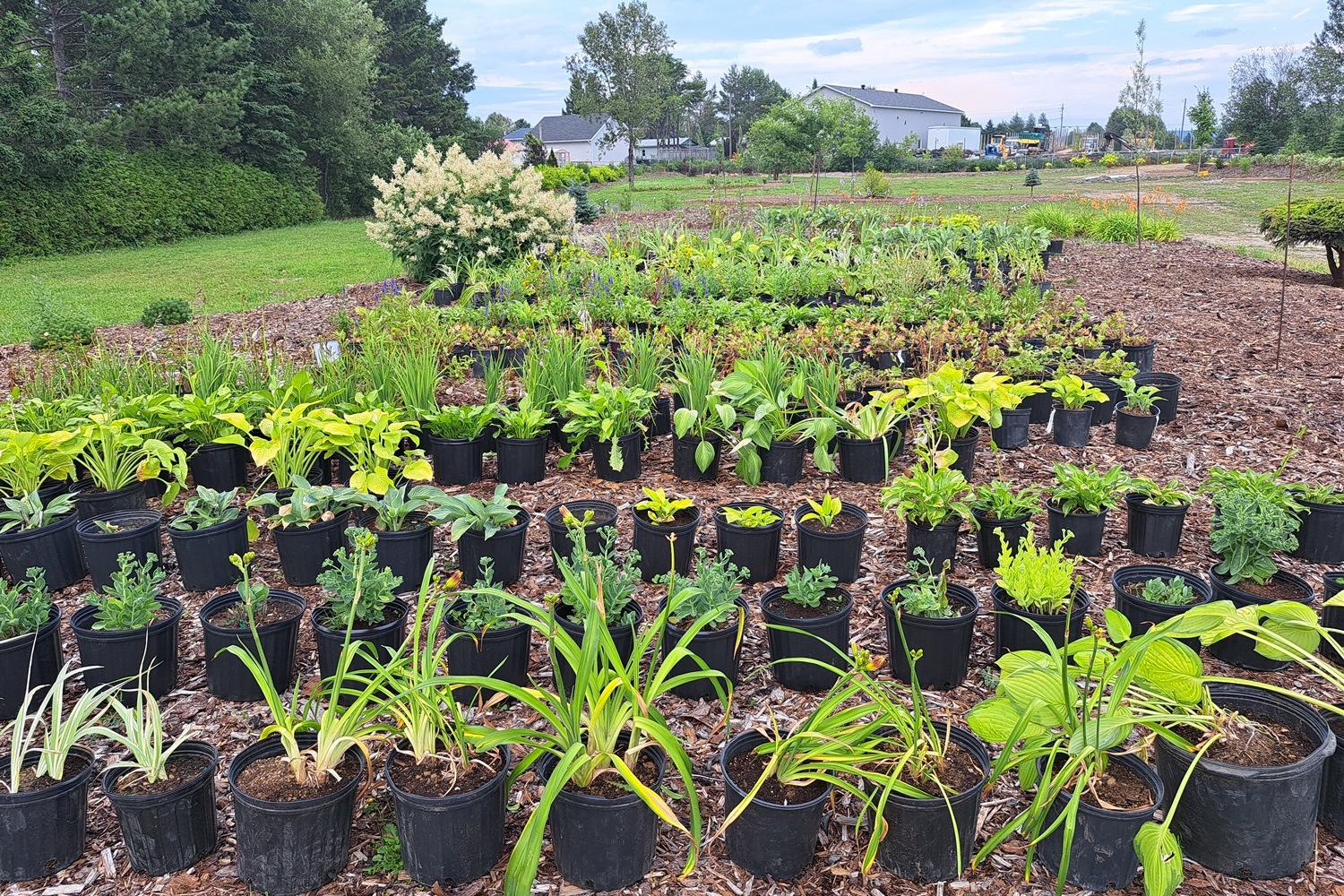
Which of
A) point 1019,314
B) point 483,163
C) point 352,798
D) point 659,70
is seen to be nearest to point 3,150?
point 483,163

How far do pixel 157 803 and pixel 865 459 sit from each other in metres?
3.02

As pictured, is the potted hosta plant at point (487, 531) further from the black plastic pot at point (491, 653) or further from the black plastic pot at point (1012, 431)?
the black plastic pot at point (1012, 431)

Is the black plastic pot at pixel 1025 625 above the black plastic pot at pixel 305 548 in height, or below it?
below

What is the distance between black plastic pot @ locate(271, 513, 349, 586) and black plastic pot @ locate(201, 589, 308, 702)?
1.74 feet

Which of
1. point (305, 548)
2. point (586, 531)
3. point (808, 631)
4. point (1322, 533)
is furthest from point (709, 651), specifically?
point (1322, 533)

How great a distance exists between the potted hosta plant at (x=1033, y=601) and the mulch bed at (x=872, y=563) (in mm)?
124

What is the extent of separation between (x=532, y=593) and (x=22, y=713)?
4.99 feet

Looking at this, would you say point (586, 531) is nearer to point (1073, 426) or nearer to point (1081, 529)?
point (1081, 529)

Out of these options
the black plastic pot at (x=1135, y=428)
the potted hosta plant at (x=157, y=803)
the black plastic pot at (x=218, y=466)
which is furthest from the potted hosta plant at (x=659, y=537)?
the black plastic pot at (x=1135, y=428)

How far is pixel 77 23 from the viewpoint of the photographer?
1814 cm

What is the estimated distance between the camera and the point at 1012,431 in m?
4.56

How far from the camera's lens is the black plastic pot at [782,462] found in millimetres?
4000

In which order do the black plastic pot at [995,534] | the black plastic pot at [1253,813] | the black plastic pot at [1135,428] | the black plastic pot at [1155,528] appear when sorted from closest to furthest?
the black plastic pot at [1253,813] < the black plastic pot at [995,534] < the black plastic pot at [1155,528] < the black plastic pot at [1135,428]

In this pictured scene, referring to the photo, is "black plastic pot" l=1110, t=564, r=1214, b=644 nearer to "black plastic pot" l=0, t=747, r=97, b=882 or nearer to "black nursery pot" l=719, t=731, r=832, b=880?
"black nursery pot" l=719, t=731, r=832, b=880
